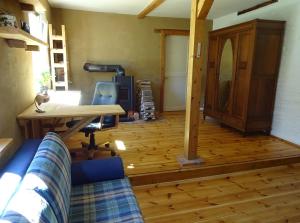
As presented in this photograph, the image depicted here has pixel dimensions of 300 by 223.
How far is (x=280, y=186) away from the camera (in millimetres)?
2549

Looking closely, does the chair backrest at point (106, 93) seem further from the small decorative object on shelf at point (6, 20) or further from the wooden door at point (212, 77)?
the wooden door at point (212, 77)

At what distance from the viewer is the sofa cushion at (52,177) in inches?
41.9

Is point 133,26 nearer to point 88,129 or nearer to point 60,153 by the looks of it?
point 88,129

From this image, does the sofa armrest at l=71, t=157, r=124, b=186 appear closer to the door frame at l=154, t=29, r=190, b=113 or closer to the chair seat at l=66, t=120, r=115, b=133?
the chair seat at l=66, t=120, r=115, b=133

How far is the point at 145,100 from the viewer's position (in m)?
4.94

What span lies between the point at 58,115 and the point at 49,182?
1415mm

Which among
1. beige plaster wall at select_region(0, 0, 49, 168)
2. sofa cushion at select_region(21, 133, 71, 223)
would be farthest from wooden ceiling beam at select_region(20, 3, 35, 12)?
sofa cushion at select_region(21, 133, 71, 223)

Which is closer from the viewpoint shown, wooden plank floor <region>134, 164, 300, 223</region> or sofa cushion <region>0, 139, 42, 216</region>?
sofa cushion <region>0, 139, 42, 216</region>

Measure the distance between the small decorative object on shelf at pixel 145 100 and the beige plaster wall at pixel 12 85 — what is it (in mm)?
2543

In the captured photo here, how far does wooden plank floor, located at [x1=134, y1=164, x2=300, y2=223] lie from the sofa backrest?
95cm

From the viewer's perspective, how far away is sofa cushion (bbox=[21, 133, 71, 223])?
107 centimetres

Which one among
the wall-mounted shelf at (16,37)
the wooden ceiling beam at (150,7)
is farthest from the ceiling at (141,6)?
the wall-mounted shelf at (16,37)

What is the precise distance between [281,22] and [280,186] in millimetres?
2520

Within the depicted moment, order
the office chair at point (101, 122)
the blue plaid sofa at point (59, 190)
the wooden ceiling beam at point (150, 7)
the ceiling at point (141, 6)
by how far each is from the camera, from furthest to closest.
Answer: the ceiling at point (141, 6) → the wooden ceiling beam at point (150, 7) → the office chair at point (101, 122) → the blue plaid sofa at point (59, 190)
